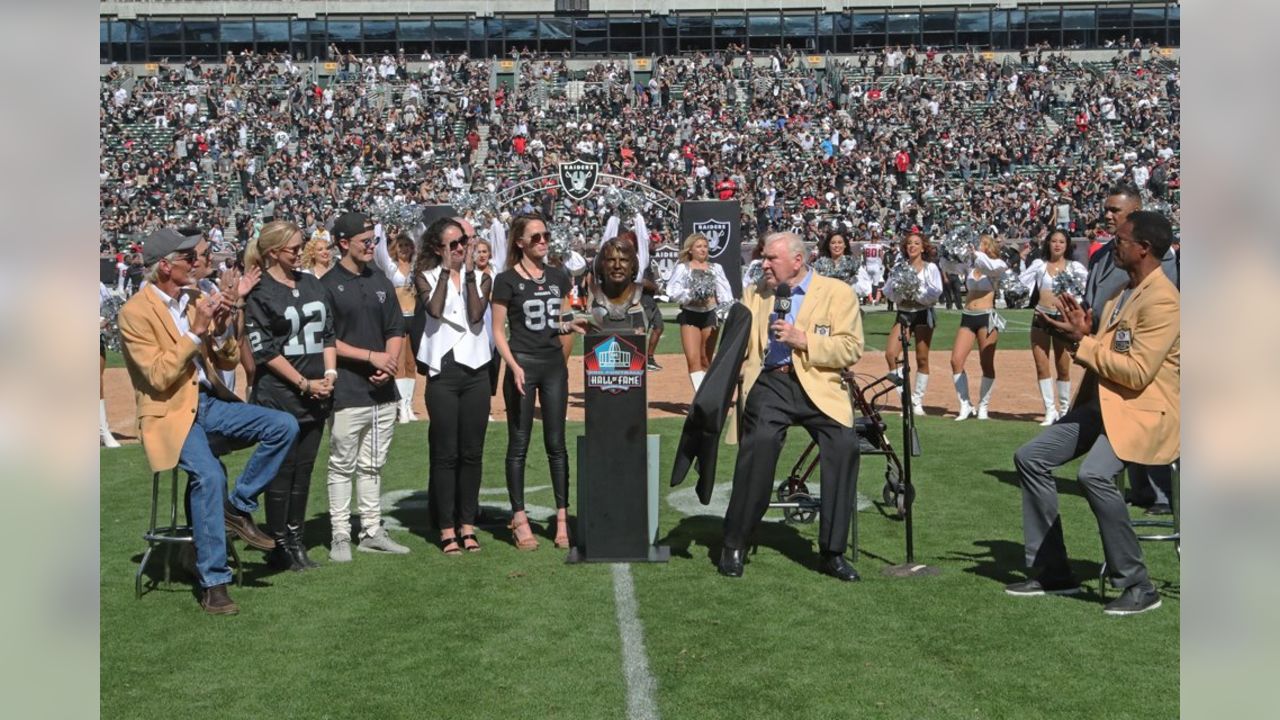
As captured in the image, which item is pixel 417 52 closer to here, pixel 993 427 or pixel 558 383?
pixel 993 427

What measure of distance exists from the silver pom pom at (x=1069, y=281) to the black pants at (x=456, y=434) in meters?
6.25

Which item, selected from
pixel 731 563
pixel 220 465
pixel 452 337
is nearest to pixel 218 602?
pixel 220 465

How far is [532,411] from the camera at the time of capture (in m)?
8.29

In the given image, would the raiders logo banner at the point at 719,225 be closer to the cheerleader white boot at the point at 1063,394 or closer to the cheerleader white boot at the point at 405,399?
the cheerleader white boot at the point at 405,399

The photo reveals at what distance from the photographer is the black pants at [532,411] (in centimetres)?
818

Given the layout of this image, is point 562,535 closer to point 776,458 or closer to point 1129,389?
point 776,458

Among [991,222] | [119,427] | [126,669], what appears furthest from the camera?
[991,222]

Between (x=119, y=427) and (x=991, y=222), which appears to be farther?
(x=991, y=222)

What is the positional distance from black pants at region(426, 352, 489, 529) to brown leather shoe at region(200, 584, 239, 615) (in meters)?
1.65

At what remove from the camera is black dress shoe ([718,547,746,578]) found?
7.54 metres

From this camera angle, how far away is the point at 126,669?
5883mm

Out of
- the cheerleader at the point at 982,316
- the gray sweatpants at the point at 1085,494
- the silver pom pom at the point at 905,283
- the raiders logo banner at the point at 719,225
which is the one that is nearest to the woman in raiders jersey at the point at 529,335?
the gray sweatpants at the point at 1085,494

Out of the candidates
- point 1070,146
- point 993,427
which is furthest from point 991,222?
point 993,427

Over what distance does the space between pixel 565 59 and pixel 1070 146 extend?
20.8 m
